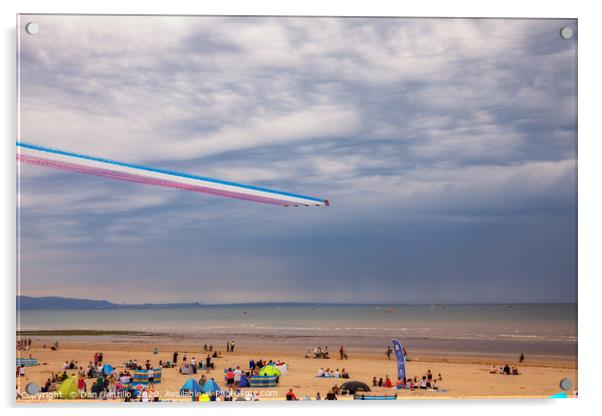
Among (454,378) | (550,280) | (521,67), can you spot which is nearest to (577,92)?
(521,67)

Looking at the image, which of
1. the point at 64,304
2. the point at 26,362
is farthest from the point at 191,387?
the point at 26,362

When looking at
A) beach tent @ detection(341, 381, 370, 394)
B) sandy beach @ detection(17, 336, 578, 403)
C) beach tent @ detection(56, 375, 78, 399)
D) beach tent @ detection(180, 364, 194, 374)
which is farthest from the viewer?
beach tent @ detection(180, 364, 194, 374)

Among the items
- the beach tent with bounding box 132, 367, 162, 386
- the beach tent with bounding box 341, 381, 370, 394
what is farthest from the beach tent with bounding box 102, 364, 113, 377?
the beach tent with bounding box 341, 381, 370, 394

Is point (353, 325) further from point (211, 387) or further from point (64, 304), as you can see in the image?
point (64, 304)

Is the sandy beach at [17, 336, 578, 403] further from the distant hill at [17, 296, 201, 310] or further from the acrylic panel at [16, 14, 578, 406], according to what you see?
the distant hill at [17, 296, 201, 310]

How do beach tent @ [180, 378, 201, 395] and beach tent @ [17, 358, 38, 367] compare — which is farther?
beach tent @ [180, 378, 201, 395]

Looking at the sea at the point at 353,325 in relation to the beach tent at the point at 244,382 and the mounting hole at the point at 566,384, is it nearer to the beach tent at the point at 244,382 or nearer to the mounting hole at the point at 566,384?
the mounting hole at the point at 566,384
